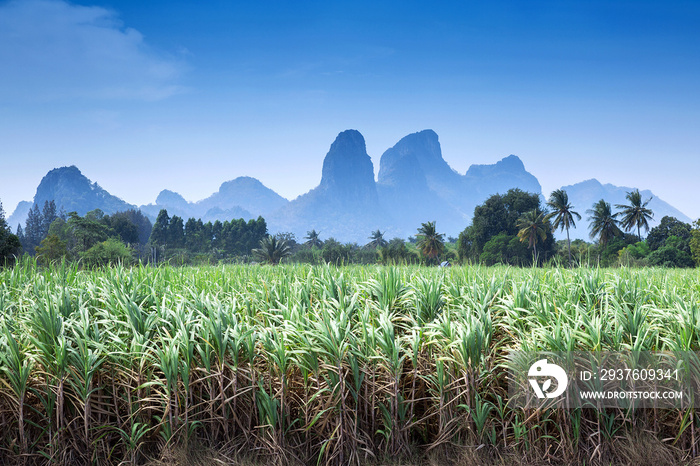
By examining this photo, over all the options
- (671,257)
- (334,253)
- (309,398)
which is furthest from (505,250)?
(309,398)

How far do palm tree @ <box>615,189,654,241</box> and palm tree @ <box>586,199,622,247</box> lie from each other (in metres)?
1.49

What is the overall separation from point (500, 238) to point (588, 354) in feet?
200

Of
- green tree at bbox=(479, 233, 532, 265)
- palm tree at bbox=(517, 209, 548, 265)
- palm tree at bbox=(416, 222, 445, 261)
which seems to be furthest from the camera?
palm tree at bbox=(416, 222, 445, 261)

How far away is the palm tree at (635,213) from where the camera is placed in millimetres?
57562

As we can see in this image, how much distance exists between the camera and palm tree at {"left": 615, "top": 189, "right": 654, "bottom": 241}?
5756 cm

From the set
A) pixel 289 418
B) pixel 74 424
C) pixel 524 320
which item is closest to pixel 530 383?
pixel 524 320

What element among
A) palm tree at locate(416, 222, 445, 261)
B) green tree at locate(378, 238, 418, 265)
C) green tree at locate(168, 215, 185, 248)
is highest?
green tree at locate(168, 215, 185, 248)

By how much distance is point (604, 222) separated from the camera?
58.2 meters

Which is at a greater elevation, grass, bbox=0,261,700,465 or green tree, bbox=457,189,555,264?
green tree, bbox=457,189,555,264

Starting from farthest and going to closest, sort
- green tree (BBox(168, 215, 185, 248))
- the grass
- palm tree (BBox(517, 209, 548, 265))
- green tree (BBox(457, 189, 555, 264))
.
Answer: green tree (BBox(168, 215, 185, 248)) → green tree (BBox(457, 189, 555, 264)) → palm tree (BBox(517, 209, 548, 265)) → the grass

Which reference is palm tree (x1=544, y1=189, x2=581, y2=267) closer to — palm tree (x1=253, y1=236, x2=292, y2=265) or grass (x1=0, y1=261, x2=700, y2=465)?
palm tree (x1=253, y1=236, x2=292, y2=265)

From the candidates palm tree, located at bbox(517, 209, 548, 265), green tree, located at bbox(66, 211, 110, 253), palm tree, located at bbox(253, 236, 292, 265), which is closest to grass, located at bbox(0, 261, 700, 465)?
palm tree, located at bbox(253, 236, 292, 265)

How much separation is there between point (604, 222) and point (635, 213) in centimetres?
435

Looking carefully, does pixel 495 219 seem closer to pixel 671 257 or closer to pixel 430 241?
pixel 430 241
